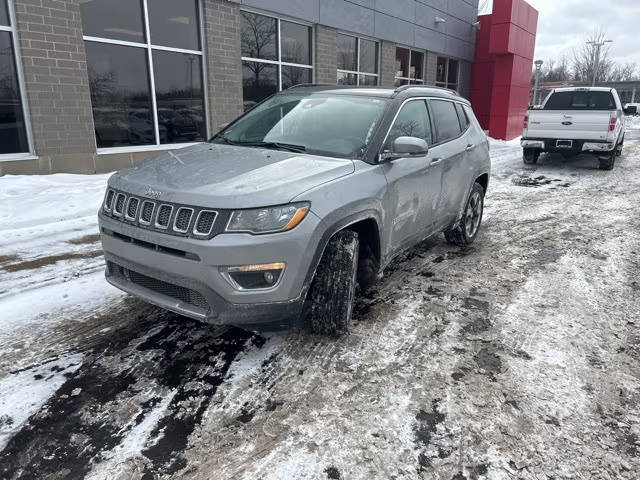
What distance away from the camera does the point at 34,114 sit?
771 cm

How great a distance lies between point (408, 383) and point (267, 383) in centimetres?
88

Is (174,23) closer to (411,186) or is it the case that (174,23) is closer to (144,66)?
(144,66)

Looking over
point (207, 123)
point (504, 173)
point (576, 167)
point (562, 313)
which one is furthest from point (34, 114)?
point (576, 167)

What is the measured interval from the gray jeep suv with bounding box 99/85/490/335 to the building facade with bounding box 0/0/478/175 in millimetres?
5049

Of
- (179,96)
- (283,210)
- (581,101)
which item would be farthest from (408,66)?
(283,210)

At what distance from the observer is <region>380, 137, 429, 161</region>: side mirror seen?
3547mm

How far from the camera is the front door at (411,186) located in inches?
150

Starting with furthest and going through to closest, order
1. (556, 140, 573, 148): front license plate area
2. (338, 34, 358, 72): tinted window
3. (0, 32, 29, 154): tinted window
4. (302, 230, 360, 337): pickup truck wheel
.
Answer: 1. (338, 34, 358, 72): tinted window
2. (556, 140, 573, 148): front license plate area
3. (0, 32, 29, 154): tinted window
4. (302, 230, 360, 337): pickup truck wheel

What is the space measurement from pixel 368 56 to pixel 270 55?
4.90m

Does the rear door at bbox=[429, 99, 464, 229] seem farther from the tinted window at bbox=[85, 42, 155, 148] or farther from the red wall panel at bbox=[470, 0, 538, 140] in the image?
the red wall panel at bbox=[470, 0, 538, 140]

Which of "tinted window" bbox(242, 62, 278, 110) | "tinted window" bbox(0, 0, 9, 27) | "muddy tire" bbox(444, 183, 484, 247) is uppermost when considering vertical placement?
"tinted window" bbox(0, 0, 9, 27)

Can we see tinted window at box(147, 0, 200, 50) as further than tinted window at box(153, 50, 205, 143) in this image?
No

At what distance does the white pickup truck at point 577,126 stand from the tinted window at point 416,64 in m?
6.38

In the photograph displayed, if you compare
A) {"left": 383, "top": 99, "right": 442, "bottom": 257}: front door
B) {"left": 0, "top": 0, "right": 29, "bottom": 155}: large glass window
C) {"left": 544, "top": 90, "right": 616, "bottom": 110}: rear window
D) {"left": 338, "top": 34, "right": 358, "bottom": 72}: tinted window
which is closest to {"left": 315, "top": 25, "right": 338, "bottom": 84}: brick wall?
{"left": 338, "top": 34, "right": 358, "bottom": 72}: tinted window
